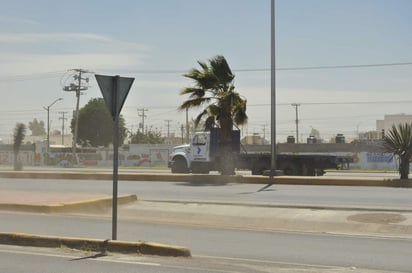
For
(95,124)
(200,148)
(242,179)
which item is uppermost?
(95,124)

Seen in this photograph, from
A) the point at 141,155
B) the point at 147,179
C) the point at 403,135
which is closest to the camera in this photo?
the point at 403,135

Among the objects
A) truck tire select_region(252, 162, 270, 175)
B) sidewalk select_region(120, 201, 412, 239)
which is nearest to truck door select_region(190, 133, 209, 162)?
truck tire select_region(252, 162, 270, 175)

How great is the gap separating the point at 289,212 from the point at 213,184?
9.47 meters

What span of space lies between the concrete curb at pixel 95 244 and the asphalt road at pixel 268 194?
302 inches

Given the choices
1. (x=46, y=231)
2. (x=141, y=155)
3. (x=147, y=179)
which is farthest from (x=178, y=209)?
(x=141, y=155)

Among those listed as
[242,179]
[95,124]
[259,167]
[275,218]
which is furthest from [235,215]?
[95,124]

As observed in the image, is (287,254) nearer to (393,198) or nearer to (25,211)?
(25,211)

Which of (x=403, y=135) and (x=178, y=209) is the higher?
(x=403, y=135)

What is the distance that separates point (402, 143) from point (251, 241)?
47.6 ft

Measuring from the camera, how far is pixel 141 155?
63.2 meters

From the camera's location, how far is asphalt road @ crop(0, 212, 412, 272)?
8.68 metres

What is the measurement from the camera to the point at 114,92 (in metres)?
9.02

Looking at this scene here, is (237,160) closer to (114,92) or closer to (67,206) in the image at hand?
(67,206)

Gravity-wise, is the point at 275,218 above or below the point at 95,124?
below
